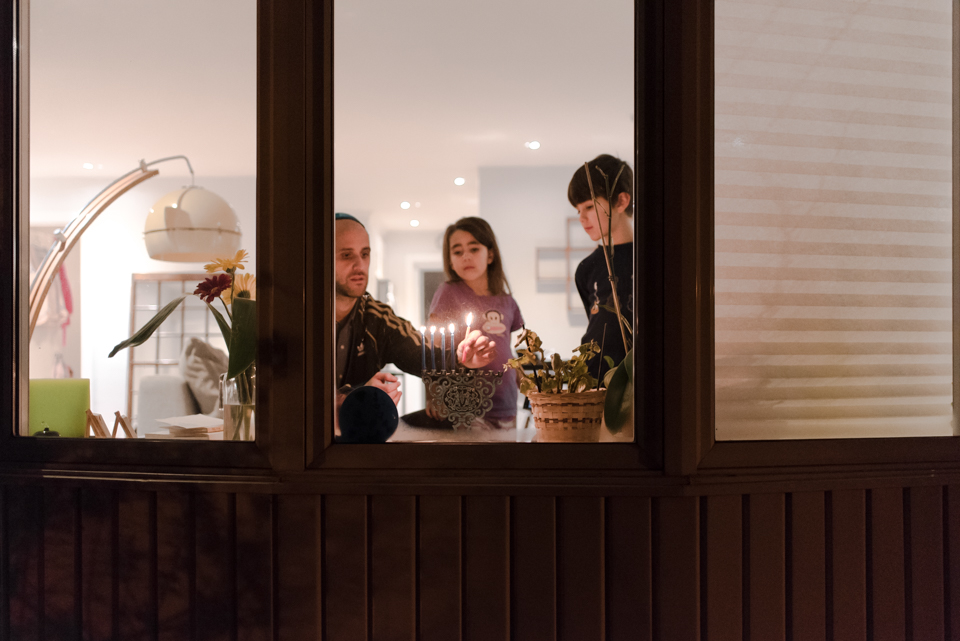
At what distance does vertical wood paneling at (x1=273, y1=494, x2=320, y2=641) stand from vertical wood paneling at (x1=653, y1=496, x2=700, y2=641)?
62cm

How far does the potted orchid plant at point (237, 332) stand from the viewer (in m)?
1.22

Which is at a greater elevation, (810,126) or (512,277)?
(810,126)

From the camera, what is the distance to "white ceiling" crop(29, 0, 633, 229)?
1.20 m

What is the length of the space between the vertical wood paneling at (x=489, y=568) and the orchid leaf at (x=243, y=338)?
564 mm

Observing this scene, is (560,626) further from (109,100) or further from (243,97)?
(109,100)

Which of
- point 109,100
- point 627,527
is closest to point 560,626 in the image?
point 627,527

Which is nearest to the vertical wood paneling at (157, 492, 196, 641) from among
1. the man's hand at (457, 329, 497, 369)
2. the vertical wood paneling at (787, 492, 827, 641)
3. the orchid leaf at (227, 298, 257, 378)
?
the orchid leaf at (227, 298, 257, 378)

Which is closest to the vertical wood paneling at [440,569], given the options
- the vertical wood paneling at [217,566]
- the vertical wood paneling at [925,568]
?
the vertical wood paneling at [217,566]

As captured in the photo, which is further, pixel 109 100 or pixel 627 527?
pixel 109 100

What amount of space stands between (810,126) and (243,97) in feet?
4.10

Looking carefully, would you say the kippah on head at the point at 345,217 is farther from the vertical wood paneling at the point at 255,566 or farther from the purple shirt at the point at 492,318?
the vertical wood paneling at the point at 255,566

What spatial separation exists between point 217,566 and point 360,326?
1.90 ft

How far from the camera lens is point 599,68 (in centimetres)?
121

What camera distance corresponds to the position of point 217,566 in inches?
46.3
